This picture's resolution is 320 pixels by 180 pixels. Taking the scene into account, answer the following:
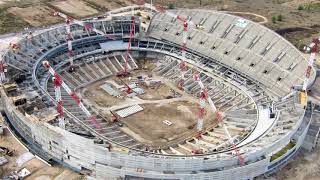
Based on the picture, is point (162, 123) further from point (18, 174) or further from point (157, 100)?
point (18, 174)

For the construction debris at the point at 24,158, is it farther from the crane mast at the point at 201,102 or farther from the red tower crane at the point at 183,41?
the red tower crane at the point at 183,41

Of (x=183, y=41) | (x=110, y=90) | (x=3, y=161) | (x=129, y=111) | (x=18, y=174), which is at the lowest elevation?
(x=18, y=174)

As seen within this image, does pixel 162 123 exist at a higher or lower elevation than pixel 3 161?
higher

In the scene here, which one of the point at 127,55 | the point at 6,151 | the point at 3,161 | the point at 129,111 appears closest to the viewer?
the point at 3,161

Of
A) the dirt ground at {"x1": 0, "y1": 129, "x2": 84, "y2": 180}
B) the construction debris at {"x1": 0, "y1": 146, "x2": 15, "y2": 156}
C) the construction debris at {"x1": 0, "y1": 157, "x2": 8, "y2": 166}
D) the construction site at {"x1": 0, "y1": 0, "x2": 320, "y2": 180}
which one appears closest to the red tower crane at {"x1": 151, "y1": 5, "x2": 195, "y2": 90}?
the construction site at {"x1": 0, "y1": 0, "x2": 320, "y2": 180}

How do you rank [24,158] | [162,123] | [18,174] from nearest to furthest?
[18,174] < [24,158] < [162,123]

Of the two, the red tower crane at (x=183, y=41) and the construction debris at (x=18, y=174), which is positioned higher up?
the red tower crane at (x=183, y=41)

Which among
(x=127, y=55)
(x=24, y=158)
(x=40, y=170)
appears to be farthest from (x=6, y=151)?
(x=127, y=55)

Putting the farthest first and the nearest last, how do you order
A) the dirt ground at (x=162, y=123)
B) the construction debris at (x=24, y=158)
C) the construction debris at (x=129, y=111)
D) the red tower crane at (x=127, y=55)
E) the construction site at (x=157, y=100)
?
the red tower crane at (x=127, y=55) < the construction debris at (x=129, y=111) < the dirt ground at (x=162, y=123) < the construction debris at (x=24, y=158) < the construction site at (x=157, y=100)

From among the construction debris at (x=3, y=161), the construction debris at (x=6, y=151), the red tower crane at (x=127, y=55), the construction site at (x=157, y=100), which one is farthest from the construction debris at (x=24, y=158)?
the red tower crane at (x=127, y=55)

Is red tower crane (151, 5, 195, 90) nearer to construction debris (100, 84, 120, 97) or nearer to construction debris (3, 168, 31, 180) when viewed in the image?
construction debris (100, 84, 120, 97)
